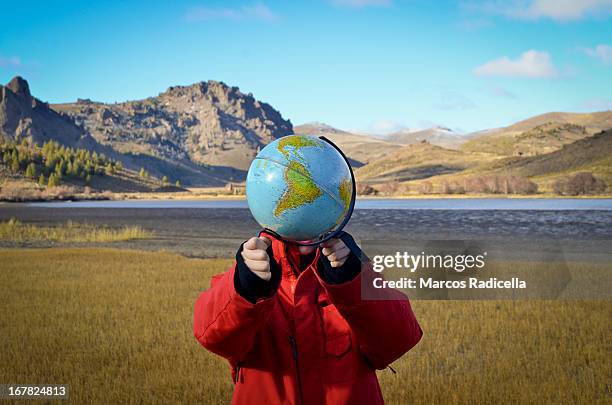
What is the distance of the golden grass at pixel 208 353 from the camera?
9.50 meters

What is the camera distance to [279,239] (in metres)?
3.36

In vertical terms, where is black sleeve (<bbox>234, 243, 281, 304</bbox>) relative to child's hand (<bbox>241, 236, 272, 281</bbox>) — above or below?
below

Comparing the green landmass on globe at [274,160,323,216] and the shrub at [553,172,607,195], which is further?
the shrub at [553,172,607,195]

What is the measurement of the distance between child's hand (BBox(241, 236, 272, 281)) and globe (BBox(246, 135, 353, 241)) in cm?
24

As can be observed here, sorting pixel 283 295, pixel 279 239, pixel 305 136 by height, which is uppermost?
pixel 305 136

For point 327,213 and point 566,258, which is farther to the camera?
point 566,258

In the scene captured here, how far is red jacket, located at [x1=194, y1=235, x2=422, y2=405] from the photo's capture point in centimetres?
351

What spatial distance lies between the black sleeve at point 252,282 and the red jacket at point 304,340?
6.4 inches

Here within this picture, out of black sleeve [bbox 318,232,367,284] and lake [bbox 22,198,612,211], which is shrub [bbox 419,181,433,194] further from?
black sleeve [bbox 318,232,367,284]

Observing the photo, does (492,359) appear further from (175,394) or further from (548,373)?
(175,394)


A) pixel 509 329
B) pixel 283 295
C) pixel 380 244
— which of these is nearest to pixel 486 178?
pixel 380 244

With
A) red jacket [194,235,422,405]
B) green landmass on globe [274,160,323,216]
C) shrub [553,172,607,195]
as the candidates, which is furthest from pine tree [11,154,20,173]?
green landmass on globe [274,160,323,216]

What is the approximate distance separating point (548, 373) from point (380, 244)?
110ft

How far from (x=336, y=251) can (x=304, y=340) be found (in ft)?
2.73
